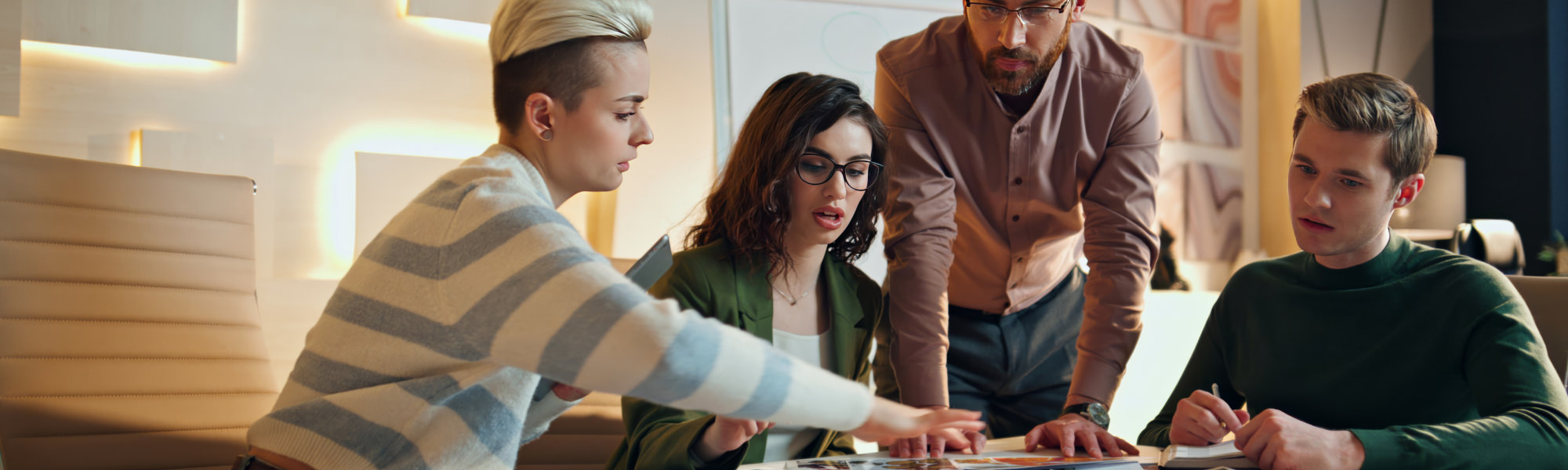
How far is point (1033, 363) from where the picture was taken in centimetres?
190

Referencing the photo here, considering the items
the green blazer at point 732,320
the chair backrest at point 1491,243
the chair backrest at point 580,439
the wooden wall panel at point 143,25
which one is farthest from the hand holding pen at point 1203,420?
the chair backrest at point 1491,243

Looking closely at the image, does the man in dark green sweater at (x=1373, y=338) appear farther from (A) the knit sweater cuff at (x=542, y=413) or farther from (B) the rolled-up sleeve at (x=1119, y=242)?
(A) the knit sweater cuff at (x=542, y=413)

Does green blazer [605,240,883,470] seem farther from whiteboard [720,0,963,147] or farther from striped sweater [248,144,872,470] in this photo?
whiteboard [720,0,963,147]

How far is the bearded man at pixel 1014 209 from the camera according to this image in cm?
162

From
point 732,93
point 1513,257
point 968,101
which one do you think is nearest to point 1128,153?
point 968,101

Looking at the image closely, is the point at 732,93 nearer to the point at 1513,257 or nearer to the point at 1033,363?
the point at 1033,363

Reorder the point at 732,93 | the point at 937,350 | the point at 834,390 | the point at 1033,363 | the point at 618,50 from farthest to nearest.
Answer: the point at 732,93, the point at 1033,363, the point at 937,350, the point at 618,50, the point at 834,390

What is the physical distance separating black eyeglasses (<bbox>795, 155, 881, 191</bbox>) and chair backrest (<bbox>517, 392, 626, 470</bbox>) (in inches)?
41.5

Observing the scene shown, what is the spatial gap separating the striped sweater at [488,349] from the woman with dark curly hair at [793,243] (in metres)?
0.57

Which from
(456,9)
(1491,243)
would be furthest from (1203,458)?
(1491,243)

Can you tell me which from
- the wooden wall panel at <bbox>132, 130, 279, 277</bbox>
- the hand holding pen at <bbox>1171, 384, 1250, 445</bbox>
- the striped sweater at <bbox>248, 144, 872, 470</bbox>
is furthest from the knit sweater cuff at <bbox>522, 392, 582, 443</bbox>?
the wooden wall panel at <bbox>132, 130, 279, 277</bbox>

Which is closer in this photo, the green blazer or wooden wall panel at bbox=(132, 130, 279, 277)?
the green blazer

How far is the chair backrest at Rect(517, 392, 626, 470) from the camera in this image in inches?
92.5

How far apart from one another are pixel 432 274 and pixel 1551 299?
1.77 metres
